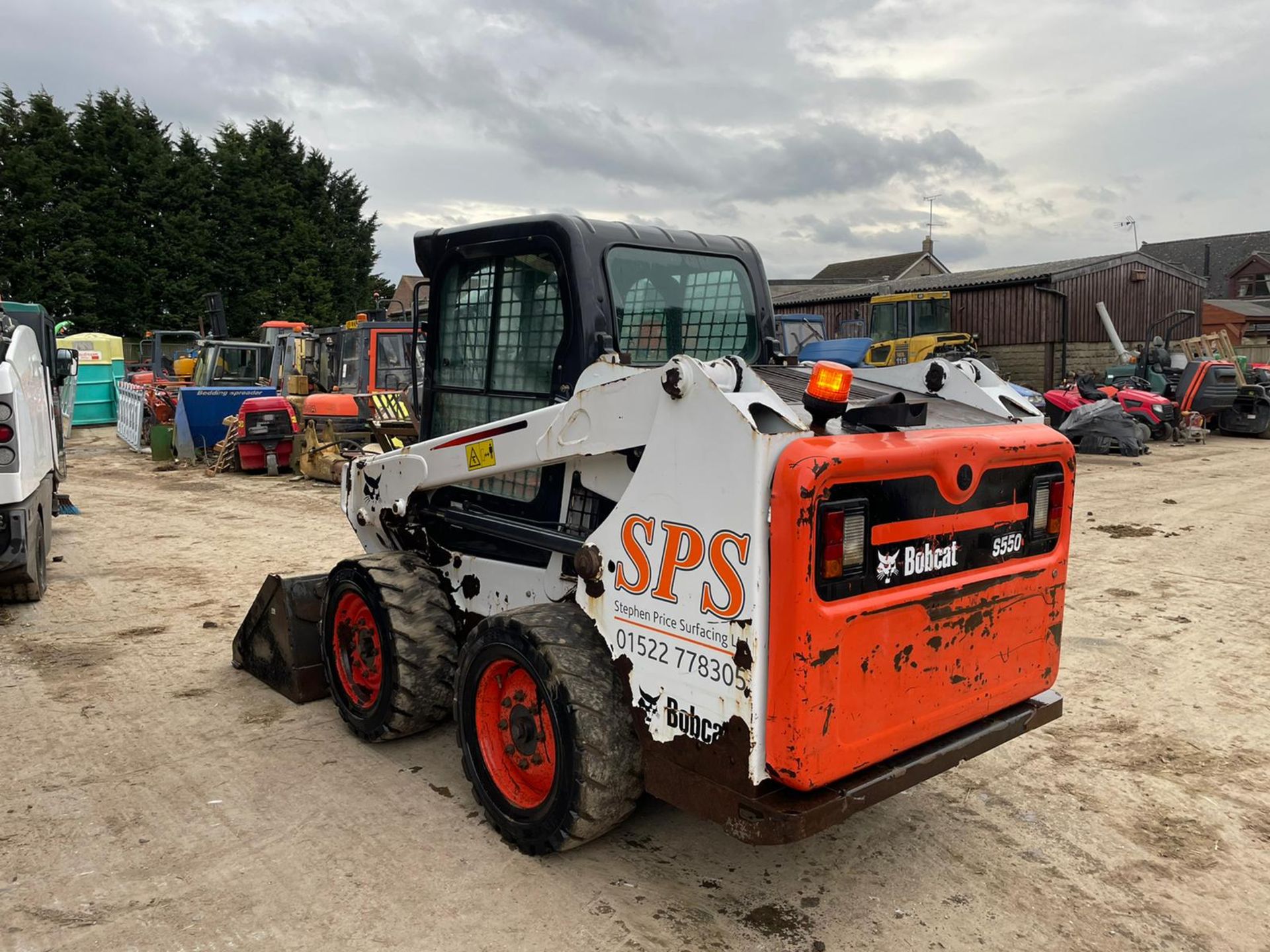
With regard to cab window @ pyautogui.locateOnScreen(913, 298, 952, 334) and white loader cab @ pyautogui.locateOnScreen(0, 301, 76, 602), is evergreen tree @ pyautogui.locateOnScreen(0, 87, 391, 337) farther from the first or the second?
white loader cab @ pyautogui.locateOnScreen(0, 301, 76, 602)

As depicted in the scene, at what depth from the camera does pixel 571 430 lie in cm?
316

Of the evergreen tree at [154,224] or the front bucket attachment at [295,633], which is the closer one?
the front bucket attachment at [295,633]

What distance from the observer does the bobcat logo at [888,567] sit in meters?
2.71

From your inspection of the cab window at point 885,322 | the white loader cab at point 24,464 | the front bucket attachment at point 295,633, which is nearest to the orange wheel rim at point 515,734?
the front bucket attachment at point 295,633

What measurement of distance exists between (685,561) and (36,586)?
19.5 ft

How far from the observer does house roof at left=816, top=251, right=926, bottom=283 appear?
53375 mm

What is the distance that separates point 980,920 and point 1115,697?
2.38m

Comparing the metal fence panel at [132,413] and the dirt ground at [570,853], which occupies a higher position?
the metal fence panel at [132,413]

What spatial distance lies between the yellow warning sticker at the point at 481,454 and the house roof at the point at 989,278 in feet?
77.5

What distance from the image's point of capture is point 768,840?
255cm

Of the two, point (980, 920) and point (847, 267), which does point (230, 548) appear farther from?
point (847, 267)

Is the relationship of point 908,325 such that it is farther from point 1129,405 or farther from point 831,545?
point 831,545

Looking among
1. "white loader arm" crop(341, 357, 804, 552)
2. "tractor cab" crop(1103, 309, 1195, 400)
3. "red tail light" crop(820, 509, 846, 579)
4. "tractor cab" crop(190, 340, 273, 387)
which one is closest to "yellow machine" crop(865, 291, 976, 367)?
"tractor cab" crop(1103, 309, 1195, 400)

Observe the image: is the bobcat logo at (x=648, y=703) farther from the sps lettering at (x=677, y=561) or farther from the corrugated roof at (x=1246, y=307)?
the corrugated roof at (x=1246, y=307)
